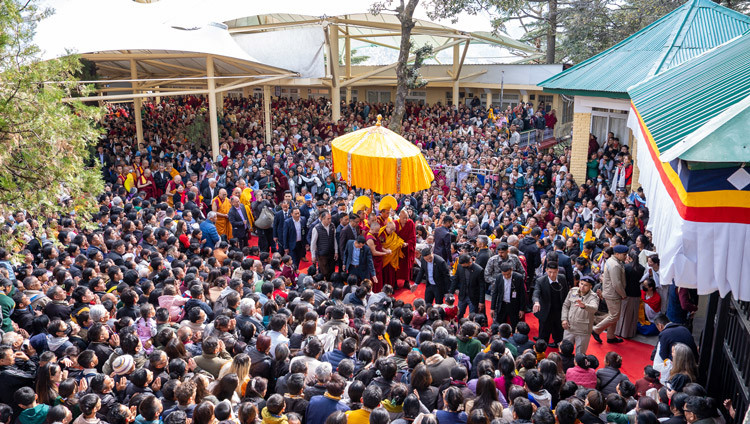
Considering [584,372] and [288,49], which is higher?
[288,49]

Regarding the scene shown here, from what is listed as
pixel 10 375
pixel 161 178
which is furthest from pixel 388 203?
pixel 161 178

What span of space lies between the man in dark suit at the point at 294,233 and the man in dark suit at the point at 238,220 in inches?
40.2

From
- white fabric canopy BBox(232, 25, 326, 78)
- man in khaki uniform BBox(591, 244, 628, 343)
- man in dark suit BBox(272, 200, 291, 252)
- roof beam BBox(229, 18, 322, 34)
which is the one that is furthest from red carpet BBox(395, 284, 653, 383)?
roof beam BBox(229, 18, 322, 34)

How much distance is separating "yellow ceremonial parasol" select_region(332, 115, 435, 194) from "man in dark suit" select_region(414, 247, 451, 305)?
1184mm

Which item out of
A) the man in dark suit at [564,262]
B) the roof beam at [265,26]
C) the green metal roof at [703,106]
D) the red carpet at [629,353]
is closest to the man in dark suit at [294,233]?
the red carpet at [629,353]

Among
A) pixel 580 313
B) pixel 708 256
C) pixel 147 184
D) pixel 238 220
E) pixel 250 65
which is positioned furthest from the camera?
pixel 250 65

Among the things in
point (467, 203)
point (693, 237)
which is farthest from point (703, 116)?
point (467, 203)

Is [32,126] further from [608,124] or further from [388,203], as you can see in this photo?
[608,124]

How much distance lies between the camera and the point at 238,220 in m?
11.0

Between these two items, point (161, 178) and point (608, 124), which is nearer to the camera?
point (161, 178)

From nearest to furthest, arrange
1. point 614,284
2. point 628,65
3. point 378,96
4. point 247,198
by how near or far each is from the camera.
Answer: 1. point 614,284
2. point 247,198
3. point 628,65
4. point 378,96

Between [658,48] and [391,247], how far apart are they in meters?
7.69

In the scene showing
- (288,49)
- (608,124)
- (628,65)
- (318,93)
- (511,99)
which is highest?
(288,49)

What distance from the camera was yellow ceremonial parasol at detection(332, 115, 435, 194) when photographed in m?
9.04
